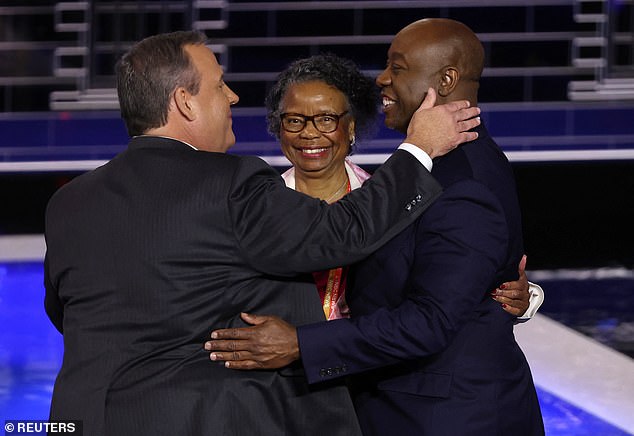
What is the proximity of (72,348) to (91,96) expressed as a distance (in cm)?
600

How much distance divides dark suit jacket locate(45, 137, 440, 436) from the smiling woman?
824mm

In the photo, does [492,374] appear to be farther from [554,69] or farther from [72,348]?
[554,69]

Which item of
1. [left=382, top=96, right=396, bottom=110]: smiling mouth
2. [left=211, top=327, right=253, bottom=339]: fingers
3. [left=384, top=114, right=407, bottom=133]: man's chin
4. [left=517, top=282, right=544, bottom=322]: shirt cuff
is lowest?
[left=517, top=282, right=544, bottom=322]: shirt cuff

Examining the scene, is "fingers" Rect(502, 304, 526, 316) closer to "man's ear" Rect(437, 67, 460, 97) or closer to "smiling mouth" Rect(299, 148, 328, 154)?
"man's ear" Rect(437, 67, 460, 97)

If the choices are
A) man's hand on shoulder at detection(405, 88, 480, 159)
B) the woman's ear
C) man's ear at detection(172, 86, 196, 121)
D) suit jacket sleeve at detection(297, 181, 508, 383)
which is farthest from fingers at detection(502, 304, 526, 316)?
the woman's ear

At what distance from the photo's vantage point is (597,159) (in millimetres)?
5688

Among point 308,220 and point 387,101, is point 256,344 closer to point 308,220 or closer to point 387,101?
point 308,220

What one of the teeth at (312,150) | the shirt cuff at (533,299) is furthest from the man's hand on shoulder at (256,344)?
the teeth at (312,150)

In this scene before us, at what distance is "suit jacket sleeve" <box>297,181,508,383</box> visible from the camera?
182 cm

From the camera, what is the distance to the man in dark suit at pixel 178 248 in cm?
173

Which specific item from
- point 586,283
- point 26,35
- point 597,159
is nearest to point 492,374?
point 586,283

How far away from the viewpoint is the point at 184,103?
1813 millimetres

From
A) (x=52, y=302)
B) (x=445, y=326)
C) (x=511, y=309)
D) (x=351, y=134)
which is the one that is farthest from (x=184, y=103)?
(x=351, y=134)

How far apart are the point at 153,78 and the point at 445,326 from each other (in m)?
0.66
